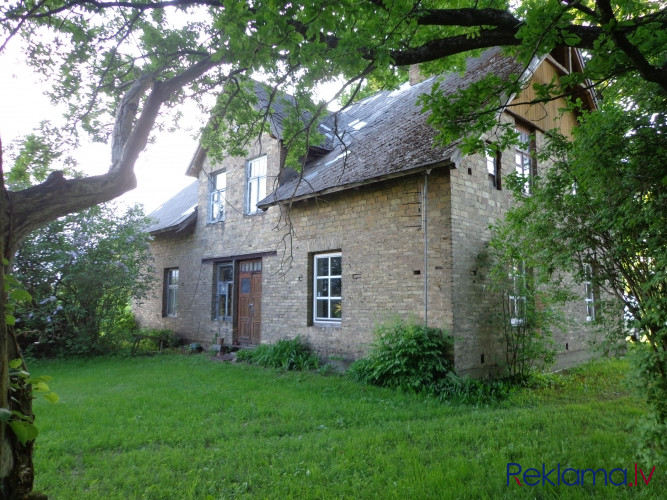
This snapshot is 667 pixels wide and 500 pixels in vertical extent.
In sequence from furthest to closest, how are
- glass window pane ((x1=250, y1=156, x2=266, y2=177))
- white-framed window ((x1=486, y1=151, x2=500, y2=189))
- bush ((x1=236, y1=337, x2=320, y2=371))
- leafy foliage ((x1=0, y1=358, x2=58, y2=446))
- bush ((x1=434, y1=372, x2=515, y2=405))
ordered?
glass window pane ((x1=250, y1=156, x2=266, y2=177)) → bush ((x1=236, y1=337, x2=320, y2=371)) → white-framed window ((x1=486, y1=151, x2=500, y2=189)) → bush ((x1=434, y1=372, x2=515, y2=405)) → leafy foliage ((x1=0, y1=358, x2=58, y2=446))

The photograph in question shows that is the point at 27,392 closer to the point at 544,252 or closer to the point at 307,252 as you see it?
the point at 544,252

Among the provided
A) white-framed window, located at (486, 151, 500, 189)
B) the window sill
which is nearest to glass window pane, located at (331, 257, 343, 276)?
the window sill

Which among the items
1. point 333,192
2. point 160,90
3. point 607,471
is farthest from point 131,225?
point 607,471

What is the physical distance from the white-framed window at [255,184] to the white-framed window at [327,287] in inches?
133

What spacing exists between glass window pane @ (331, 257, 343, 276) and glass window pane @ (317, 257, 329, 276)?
0.19 meters

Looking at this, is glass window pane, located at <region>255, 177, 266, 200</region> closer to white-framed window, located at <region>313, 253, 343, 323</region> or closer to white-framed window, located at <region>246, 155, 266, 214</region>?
white-framed window, located at <region>246, 155, 266, 214</region>

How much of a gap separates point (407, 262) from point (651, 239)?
5436 millimetres

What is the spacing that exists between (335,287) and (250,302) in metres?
3.80

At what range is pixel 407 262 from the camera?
904 centimetres

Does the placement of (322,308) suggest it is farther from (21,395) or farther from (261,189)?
(21,395)

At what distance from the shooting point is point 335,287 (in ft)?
35.2

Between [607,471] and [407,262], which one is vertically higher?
[407,262]

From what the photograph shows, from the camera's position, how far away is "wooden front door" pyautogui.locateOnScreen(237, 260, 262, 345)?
1305 centimetres

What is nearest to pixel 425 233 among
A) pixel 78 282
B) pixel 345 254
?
pixel 345 254
